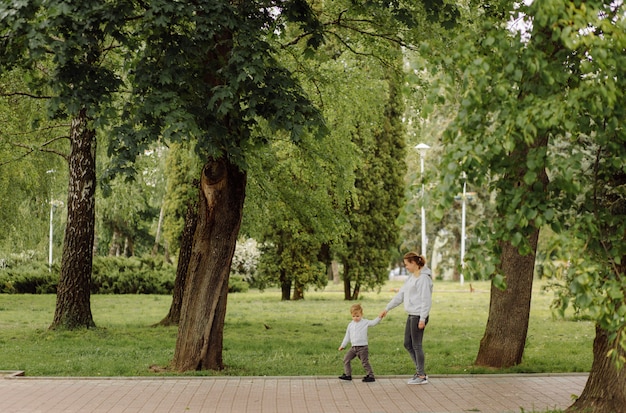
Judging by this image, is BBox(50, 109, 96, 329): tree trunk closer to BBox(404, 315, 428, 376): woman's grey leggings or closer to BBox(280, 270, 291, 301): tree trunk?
BBox(404, 315, 428, 376): woman's grey leggings

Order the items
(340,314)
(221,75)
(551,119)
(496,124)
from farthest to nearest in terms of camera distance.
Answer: (340,314) < (221,75) < (496,124) < (551,119)

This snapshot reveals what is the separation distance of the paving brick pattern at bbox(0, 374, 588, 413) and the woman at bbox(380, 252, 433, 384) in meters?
0.33

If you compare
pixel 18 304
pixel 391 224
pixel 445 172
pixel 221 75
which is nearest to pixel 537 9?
pixel 445 172

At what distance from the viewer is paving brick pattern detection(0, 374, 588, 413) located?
993cm

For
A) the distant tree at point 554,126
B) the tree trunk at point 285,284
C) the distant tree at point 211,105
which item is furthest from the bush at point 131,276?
the distant tree at point 554,126

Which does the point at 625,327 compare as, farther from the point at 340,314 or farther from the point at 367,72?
the point at 340,314

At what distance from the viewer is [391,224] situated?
38094 millimetres

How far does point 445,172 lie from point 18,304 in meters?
26.0

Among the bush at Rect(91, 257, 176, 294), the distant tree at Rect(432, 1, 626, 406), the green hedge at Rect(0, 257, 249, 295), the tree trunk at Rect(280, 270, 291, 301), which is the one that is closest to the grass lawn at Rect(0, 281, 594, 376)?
the distant tree at Rect(432, 1, 626, 406)

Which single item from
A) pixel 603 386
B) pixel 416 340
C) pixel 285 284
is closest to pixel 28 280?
pixel 285 284

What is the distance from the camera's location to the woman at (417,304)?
1180cm

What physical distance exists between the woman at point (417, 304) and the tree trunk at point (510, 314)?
187cm

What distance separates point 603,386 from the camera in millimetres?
9141

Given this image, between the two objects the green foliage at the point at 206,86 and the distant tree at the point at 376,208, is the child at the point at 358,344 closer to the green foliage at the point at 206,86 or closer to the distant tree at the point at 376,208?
the green foliage at the point at 206,86
